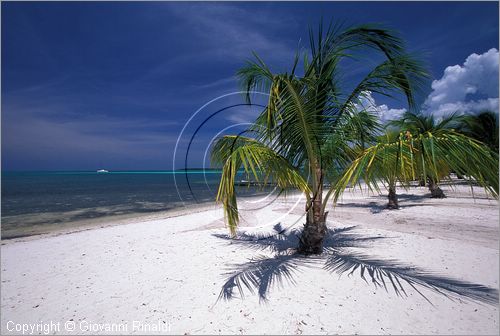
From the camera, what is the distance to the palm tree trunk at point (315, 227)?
4.62 m

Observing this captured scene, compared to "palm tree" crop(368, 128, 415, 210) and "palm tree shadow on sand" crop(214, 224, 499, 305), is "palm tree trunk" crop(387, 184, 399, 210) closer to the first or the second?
"palm tree shadow on sand" crop(214, 224, 499, 305)

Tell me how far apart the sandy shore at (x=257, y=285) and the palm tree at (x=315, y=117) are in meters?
1.21

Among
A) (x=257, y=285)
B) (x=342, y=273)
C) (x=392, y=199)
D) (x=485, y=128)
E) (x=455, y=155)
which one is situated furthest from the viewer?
(x=485, y=128)

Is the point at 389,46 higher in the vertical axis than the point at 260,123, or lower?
higher

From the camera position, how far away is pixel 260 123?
181 inches

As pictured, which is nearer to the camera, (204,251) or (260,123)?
(260,123)

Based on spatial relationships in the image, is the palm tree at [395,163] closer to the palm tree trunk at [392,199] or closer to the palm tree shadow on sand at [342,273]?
the palm tree shadow on sand at [342,273]

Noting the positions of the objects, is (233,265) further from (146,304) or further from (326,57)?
Answer: (326,57)

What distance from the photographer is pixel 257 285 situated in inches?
141

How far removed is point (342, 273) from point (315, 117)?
2768 millimetres

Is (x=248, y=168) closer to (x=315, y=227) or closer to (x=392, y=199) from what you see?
(x=315, y=227)

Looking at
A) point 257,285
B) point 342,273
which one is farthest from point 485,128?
point 257,285

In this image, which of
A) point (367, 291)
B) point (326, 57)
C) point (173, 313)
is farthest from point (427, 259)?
point (173, 313)

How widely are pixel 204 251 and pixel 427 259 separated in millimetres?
4640
